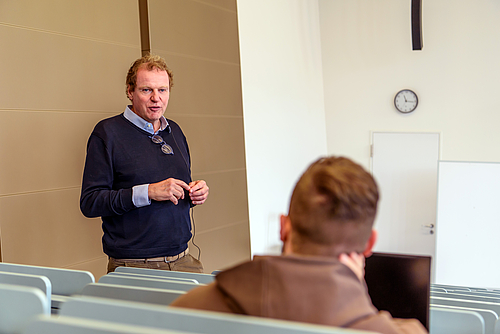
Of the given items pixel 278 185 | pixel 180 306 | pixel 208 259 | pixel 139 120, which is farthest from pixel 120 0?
pixel 180 306

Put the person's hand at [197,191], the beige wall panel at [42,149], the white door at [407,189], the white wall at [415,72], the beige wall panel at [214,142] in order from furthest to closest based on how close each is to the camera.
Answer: the white door at [407,189]
the white wall at [415,72]
the beige wall panel at [214,142]
the beige wall panel at [42,149]
the person's hand at [197,191]

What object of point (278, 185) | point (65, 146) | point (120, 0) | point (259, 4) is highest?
point (259, 4)

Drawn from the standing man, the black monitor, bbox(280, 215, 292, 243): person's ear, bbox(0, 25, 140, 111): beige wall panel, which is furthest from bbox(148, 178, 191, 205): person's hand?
bbox(0, 25, 140, 111): beige wall panel

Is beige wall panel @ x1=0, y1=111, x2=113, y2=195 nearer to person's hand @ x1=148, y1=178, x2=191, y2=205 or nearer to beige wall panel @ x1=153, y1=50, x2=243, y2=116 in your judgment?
beige wall panel @ x1=153, y1=50, x2=243, y2=116

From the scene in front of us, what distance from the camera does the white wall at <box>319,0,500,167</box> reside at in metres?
5.22

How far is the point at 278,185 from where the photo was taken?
5184mm

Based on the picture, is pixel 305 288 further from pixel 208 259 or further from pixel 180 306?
pixel 208 259

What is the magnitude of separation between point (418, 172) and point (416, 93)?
1.00 meters

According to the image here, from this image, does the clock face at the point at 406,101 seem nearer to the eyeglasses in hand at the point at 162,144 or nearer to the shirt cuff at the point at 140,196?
the eyeglasses in hand at the point at 162,144

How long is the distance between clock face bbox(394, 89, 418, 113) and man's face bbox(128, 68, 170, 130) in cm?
415

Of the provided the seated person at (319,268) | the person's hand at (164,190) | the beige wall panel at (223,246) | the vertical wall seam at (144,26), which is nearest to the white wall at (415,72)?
the beige wall panel at (223,246)

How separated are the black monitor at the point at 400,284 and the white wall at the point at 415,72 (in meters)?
4.72

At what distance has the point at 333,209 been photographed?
0.80m

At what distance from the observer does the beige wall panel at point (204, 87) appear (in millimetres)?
3814
